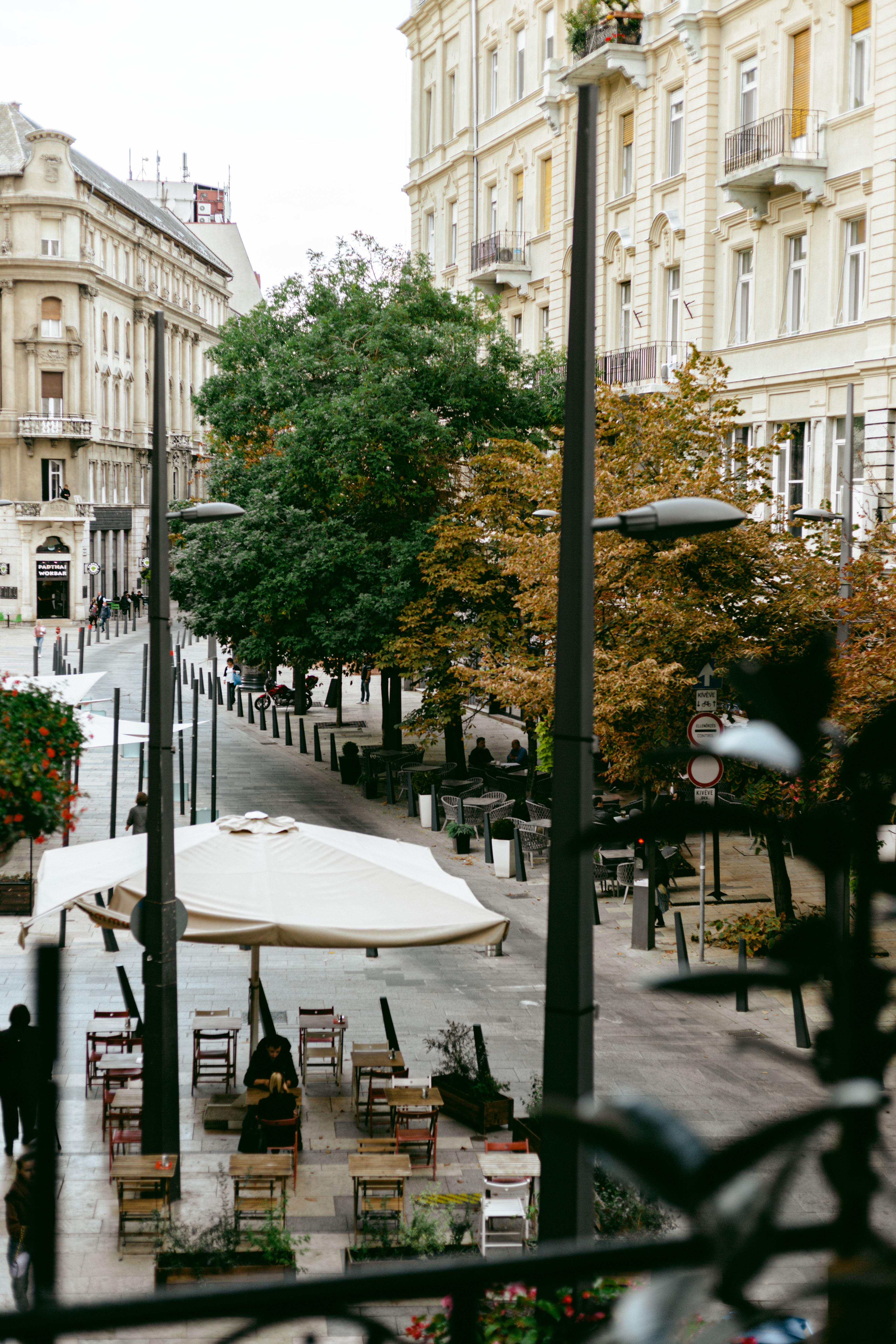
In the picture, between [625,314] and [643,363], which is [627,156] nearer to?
[625,314]

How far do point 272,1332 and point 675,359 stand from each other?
2862 cm

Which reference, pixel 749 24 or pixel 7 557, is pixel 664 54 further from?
pixel 7 557

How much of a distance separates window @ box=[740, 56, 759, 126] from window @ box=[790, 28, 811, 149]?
3.87 feet

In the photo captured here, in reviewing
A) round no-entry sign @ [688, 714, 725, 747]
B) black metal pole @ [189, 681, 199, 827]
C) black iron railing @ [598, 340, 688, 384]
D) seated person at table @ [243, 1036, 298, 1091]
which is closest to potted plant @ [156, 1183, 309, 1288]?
seated person at table @ [243, 1036, 298, 1091]

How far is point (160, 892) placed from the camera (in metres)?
11.4

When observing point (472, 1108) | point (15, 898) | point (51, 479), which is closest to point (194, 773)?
point (15, 898)

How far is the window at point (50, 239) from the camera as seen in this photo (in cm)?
7719

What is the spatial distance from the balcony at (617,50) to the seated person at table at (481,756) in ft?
54.9

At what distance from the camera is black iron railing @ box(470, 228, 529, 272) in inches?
1711

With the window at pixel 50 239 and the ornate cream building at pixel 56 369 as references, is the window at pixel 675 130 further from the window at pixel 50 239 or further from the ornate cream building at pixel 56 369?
the window at pixel 50 239

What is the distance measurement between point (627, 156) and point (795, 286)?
31.3ft

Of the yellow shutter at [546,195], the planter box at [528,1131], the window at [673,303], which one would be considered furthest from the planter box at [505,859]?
the yellow shutter at [546,195]

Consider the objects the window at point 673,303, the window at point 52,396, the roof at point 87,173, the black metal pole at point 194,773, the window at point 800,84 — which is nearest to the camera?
the black metal pole at point 194,773

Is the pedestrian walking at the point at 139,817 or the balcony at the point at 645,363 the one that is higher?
the balcony at the point at 645,363
